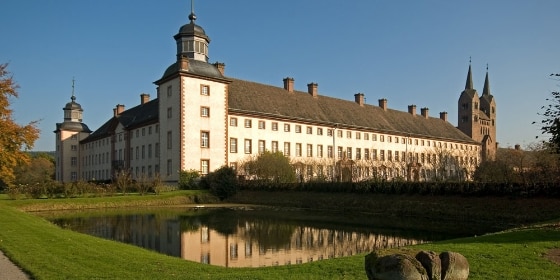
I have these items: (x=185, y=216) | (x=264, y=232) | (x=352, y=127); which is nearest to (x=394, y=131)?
(x=352, y=127)

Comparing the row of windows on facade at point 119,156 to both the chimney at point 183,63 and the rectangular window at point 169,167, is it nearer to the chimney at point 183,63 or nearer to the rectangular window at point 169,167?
the rectangular window at point 169,167

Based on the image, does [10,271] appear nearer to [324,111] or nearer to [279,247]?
[279,247]

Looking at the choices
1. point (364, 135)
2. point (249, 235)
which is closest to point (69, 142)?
point (364, 135)

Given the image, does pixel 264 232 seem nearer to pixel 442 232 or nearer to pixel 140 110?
pixel 442 232

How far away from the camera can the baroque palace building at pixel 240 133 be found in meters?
40.5

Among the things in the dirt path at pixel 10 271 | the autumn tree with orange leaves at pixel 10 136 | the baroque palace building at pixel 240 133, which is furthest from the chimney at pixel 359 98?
the dirt path at pixel 10 271

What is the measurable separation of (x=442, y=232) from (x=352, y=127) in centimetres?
3564

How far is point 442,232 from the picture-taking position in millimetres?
18438

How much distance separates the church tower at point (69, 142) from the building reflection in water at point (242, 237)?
50325mm

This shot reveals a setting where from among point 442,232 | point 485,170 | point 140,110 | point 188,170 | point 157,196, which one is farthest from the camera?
point 140,110

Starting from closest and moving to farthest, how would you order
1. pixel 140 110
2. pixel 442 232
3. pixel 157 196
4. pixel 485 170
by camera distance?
pixel 442 232
pixel 485 170
pixel 157 196
pixel 140 110

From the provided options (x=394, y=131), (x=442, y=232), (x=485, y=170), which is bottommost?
(x=442, y=232)

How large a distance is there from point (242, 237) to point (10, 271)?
9.13 metres

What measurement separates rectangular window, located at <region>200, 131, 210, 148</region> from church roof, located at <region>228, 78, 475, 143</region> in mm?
3599
